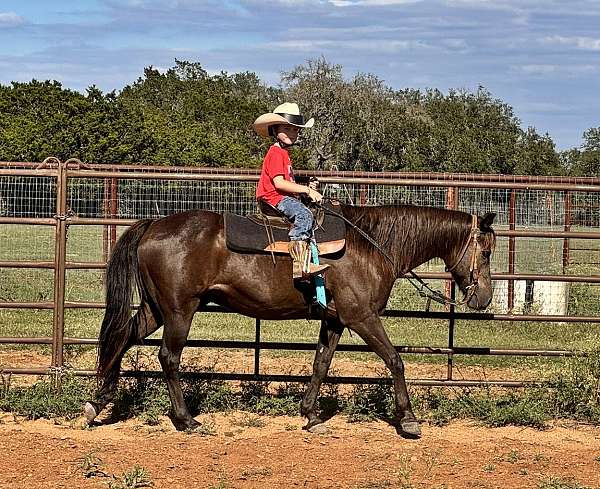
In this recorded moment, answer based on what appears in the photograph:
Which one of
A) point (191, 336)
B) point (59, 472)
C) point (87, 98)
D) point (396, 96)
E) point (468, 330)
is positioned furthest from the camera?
point (396, 96)

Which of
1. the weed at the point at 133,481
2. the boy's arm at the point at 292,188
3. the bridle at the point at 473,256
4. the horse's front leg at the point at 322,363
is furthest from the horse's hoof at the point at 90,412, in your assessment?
the bridle at the point at 473,256

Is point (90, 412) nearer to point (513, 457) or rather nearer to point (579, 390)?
point (513, 457)

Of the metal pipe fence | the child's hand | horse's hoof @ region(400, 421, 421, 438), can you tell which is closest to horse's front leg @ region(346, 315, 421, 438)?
horse's hoof @ region(400, 421, 421, 438)

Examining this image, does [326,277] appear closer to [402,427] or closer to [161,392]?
[402,427]

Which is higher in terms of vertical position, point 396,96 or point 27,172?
point 396,96

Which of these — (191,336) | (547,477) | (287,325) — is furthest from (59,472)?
(287,325)

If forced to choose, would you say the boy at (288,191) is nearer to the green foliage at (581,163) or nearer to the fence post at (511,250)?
the fence post at (511,250)

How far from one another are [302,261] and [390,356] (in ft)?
3.42

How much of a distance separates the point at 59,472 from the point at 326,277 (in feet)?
8.31

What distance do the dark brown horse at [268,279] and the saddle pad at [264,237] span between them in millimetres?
97

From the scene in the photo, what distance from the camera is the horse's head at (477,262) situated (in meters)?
7.62

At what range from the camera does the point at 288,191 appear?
713cm

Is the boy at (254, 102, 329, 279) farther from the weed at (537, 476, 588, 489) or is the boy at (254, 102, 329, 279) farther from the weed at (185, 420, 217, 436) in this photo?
the weed at (537, 476, 588, 489)

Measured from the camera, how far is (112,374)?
7.71 meters
